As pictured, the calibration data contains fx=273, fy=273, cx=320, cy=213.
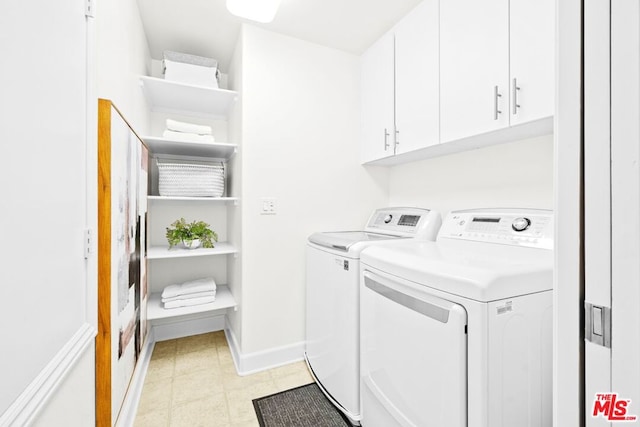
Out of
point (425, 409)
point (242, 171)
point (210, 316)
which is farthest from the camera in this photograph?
point (210, 316)

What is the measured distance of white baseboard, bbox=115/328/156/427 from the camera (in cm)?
134

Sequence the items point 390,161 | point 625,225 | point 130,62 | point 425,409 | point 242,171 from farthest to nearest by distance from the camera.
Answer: point 390,161 < point 242,171 < point 130,62 < point 425,409 < point 625,225

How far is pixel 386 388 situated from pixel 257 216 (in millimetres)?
1283

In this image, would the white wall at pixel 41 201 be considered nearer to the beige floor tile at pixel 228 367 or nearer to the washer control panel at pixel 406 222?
the beige floor tile at pixel 228 367

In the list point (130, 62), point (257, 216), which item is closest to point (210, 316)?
point (257, 216)

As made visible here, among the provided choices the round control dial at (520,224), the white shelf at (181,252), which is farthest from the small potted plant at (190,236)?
the round control dial at (520,224)

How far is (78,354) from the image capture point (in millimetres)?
816

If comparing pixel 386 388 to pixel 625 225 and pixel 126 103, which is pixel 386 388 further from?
pixel 126 103

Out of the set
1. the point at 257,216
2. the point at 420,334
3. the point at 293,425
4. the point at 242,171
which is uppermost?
the point at 242,171

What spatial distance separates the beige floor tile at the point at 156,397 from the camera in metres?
1.53

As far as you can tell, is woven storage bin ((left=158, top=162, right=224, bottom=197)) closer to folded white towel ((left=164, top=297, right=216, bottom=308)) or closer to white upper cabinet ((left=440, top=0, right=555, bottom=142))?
folded white towel ((left=164, top=297, right=216, bottom=308))

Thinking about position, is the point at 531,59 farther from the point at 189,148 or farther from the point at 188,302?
the point at 188,302

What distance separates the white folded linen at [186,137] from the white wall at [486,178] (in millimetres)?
1586

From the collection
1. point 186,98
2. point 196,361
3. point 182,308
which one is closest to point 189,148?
point 186,98
